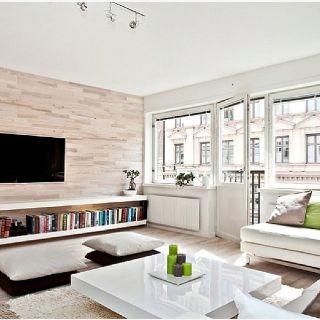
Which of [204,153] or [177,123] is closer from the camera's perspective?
[204,153]

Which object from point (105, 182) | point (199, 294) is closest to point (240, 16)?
point (199, 294)

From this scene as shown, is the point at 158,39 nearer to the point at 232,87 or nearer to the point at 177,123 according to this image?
the point at 232,87

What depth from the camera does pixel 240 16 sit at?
3.10 m

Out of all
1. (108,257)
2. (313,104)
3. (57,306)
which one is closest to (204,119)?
(313,104)

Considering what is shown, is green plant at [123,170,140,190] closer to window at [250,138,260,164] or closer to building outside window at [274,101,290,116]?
window at [250,138,260,164]

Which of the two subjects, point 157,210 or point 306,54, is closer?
point 306,54

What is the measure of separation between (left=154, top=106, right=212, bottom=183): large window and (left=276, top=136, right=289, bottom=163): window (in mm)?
1232

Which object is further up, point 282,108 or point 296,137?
point 282,108

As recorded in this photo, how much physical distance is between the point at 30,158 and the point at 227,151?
3.03 metres

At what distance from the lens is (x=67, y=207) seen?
5.43m

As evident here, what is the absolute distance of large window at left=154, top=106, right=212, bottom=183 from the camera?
18.8ft

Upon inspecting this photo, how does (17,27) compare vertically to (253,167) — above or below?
above

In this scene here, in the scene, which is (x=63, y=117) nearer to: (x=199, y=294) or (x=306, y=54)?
(x=306, y=54)

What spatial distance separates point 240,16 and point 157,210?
3.79 metres
